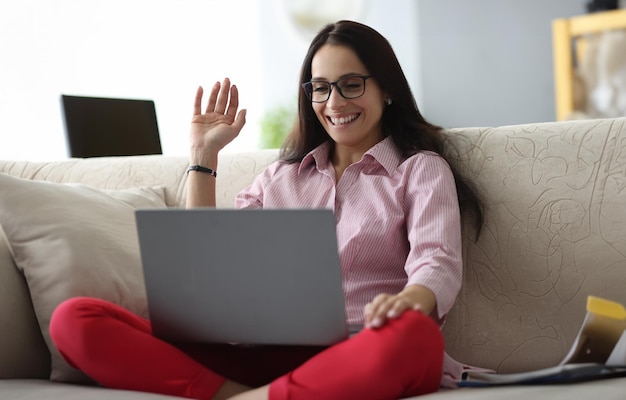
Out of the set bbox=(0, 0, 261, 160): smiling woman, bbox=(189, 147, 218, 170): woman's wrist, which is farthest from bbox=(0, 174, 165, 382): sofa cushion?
bbox=(0, 0, 261, 160): smiling woman

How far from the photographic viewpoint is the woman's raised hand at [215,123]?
1887 millimetres

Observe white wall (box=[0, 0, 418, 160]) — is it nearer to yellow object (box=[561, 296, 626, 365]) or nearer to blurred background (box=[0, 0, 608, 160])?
blurred background (box=[0, 0, 608, 160])

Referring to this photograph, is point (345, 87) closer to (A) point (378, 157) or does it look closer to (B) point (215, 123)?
(A) point (378, 157)

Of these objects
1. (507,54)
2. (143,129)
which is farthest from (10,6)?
(507,54)

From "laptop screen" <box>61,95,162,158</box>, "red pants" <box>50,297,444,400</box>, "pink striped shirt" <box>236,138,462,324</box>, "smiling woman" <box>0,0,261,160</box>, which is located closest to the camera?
"red pants" <box>50,297,444,400</box>

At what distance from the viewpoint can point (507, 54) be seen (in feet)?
15.1

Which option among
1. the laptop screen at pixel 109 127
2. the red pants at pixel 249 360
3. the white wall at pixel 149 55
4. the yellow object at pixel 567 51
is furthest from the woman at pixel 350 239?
the yellow object at pixel 567 51

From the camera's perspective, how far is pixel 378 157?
1.81 m

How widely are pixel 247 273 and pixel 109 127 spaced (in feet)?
4.51

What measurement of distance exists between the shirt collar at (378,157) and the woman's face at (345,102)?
0.19ft

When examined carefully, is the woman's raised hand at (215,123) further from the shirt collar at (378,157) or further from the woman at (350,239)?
the shirt collar at (378,157)

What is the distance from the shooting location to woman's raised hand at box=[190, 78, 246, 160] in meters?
1.89

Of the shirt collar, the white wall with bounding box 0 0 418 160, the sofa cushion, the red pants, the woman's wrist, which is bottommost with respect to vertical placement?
the red pants

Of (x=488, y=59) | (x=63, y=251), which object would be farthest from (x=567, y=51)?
(x=63, y=251)
